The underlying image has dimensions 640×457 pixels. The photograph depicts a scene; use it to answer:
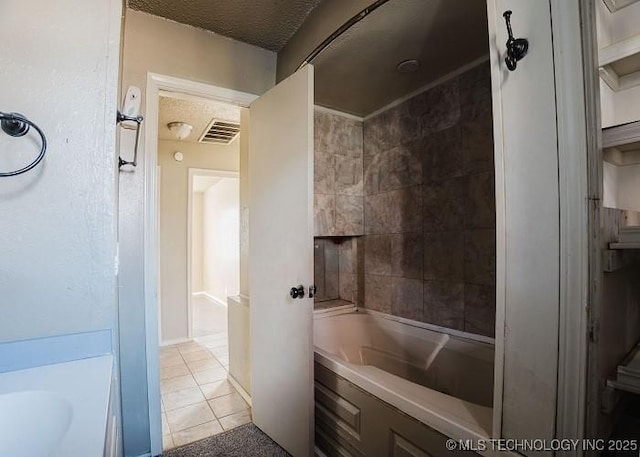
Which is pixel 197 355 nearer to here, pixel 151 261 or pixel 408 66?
pixel 151 261

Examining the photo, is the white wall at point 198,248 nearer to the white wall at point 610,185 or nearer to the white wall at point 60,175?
the white wall at point 60,175

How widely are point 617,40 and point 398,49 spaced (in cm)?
105

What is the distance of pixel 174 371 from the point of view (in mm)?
2725

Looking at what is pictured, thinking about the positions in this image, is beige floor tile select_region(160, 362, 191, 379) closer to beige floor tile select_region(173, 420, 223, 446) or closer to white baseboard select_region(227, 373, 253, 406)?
white baseboard select_region(227, 373, 253, 406)

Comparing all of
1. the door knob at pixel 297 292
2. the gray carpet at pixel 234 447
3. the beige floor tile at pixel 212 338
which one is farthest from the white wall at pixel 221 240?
the door knob at pixel 297 292

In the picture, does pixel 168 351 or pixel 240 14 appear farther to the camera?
pixel 168 351

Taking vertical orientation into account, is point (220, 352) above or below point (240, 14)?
below

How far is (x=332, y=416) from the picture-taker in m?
1.49

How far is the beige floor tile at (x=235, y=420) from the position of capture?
1912 mm

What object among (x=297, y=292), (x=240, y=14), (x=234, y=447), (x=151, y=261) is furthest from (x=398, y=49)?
(x=234, y=447)

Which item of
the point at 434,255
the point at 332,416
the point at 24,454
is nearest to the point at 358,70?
the point at 434,255

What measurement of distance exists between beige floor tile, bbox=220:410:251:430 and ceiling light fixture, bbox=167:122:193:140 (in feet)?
8.56

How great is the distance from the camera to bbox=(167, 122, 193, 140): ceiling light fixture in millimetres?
2906

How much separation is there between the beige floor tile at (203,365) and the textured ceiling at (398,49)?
2.65m
